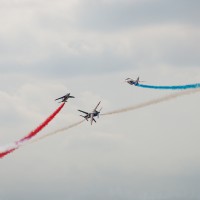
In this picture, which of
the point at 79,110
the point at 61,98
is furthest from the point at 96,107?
the point at 61,98

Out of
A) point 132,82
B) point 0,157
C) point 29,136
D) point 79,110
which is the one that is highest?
point 132,82

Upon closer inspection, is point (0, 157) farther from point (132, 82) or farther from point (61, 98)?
point (132, 82)

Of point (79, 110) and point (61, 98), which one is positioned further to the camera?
point (61, 98)

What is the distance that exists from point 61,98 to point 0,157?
31998 mm

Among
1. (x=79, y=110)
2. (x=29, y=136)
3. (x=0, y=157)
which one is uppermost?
(x=79, y=110)

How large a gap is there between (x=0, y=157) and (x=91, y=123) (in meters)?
33.9

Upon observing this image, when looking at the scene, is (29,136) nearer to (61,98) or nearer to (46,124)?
(46,124)

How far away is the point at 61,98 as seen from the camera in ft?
466

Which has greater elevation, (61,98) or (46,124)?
(61,98)

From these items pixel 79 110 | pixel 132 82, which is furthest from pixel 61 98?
pixel 132 82

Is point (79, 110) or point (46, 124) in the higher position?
point (79, 110)

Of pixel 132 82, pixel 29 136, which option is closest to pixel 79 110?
pixel 29 136

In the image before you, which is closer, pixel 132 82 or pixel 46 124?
pixel 46 124

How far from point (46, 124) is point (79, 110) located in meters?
13.1
